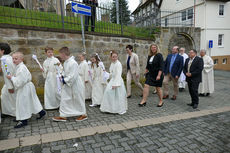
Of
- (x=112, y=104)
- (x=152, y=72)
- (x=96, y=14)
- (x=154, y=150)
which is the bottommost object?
(x=154, y=150)

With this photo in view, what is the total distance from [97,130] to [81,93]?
1.10m

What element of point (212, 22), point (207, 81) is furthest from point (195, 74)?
point (212, 22)

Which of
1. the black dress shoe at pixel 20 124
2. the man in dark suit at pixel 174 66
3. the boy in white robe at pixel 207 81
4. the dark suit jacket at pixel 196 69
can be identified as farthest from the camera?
the boy in white robe at pixel 207 81

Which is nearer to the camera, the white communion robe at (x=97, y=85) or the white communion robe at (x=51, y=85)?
the white communion robe at (x=51, y=85)

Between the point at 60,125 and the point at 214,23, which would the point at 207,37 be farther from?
the point at 60,125

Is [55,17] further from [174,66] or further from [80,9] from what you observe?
[174,66]

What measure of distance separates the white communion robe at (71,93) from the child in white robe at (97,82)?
1.37 metres

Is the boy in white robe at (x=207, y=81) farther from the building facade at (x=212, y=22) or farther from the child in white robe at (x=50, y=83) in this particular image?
the building facade at (x=212, y=22)

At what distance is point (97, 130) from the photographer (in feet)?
12.8

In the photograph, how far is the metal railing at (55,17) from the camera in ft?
21.2

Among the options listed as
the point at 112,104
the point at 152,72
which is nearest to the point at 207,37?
the point at 152,72

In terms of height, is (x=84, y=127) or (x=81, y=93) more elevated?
(x=81, y=93)

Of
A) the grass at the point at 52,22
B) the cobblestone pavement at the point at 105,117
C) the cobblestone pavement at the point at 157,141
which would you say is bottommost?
the cobblestone pavement at the point at 157,141

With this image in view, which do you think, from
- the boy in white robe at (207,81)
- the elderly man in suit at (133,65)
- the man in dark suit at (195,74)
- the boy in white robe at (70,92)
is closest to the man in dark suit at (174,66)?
the man in dark suit at (195,74)
